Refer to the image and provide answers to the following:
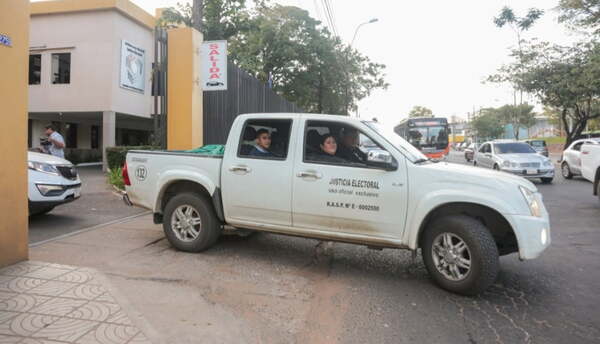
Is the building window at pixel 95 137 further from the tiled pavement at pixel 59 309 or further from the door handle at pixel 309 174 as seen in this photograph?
the door handle at pixel 309 174

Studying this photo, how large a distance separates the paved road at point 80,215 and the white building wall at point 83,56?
9.92 m

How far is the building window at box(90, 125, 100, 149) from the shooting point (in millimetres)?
25841

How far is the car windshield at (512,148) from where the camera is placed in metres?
15.2

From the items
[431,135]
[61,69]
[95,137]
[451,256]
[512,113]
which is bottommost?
[451,256]

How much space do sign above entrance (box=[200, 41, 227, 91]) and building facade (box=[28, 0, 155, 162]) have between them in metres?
8.76

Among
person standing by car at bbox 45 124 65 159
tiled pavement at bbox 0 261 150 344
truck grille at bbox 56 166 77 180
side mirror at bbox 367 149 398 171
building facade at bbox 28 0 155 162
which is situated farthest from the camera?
building facade at bbox 28 0 155 162

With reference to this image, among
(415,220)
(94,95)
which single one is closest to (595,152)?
(415,220)

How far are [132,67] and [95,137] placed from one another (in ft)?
31.5

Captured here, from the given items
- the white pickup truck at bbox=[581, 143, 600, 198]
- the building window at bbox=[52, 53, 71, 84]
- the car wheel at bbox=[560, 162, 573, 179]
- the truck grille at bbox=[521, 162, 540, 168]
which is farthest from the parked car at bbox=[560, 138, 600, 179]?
the building window at bbox=[52, 53, 71, 84]

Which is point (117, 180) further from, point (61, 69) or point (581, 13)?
point (581, 13)

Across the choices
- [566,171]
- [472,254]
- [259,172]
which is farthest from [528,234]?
[566,171]

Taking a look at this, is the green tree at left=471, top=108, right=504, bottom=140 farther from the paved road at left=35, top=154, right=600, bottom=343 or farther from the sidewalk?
the sidewalk

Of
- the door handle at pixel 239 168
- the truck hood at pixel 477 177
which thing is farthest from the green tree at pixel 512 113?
the door handle at pixel 239 168

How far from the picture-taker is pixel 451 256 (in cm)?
401
